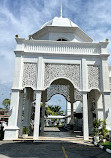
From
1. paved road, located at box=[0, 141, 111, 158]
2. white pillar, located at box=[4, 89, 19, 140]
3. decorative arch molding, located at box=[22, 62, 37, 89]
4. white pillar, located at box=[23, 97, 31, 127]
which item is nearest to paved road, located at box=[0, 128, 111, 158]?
paved road, located at box=[0, 141, 111, 158]

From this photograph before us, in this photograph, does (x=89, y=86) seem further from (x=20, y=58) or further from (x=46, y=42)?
(x=20, y=58)

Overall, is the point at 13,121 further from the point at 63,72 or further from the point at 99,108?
the point at 99,108

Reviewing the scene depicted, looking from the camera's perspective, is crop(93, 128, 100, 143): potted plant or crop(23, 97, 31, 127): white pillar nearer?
crop(93, 128, 100, 143): potted plant

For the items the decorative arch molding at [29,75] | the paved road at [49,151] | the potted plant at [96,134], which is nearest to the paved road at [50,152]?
the paved road at [49,151]

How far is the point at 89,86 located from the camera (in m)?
7.91

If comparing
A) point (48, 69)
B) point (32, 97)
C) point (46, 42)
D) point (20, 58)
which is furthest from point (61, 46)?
point (32, 97)

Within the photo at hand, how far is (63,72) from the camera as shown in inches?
317

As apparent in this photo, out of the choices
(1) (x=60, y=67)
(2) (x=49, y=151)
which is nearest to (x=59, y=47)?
(1) (x=60, y=67)

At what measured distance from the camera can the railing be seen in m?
8.30

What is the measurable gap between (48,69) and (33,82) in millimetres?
1085

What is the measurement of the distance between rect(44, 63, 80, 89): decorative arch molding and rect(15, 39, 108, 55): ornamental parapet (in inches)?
31.6

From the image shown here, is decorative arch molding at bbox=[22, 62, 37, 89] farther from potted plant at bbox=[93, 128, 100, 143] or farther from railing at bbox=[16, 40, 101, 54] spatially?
potted plant at bbox=[93, 128, 100, 143]

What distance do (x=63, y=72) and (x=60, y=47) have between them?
4.81 ft

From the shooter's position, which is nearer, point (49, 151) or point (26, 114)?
point (49, 151)
